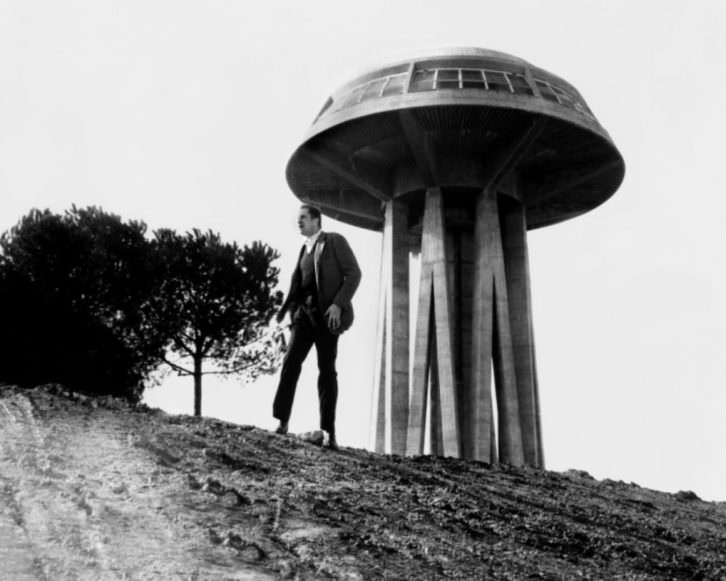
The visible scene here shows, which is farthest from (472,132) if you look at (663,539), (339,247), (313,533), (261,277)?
(313,533)

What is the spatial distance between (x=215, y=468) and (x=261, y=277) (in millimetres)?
25601

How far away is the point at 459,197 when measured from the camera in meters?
28.4

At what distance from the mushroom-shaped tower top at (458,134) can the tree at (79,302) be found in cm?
665

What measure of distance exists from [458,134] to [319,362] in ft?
58.1

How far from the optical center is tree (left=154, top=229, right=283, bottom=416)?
31.8 meters

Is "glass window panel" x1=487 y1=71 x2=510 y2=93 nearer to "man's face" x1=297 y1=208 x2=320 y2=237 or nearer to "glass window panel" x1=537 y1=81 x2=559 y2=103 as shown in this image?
"glass window panel" x1=537 y1=81 x2=559 y2=103

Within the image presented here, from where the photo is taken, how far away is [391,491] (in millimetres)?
7516

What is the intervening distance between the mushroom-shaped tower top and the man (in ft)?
49.8

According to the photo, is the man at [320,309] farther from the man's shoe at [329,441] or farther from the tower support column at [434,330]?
the tower support column at [434,330]

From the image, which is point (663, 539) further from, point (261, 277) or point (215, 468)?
point (261, 277)

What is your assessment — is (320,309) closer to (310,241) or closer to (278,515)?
(310,241)

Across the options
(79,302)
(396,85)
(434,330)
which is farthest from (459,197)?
(79,302)

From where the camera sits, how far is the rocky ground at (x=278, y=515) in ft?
16.8

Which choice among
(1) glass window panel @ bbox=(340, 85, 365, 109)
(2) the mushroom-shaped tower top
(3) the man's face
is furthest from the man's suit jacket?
(1) glass window panel @ bbox=(340, 85, 365, 109)
